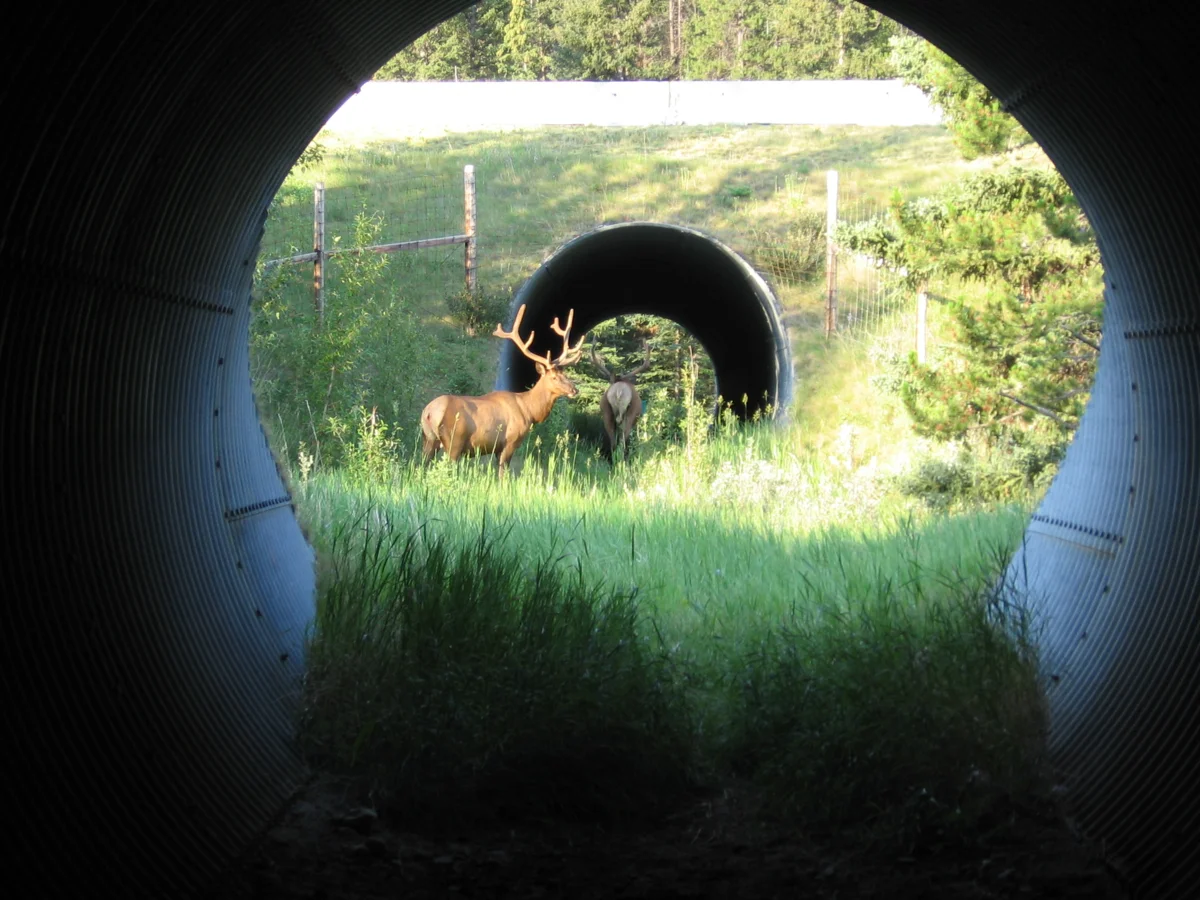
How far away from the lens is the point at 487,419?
14.4 metres

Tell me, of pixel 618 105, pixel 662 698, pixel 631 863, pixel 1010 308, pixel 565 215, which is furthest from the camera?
pixel 618 105

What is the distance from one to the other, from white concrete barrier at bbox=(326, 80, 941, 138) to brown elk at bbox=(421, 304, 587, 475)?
66.3 ft

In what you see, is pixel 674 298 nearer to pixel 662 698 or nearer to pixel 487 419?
pixel 487 419

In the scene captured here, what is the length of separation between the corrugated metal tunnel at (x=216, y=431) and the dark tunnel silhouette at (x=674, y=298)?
10.4 m

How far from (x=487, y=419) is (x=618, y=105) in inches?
1000

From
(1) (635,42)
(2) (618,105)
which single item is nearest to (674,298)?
(2) (618,105)

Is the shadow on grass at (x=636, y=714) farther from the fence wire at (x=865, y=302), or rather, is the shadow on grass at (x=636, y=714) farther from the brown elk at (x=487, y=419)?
the fence wire at (x=865, y=302)

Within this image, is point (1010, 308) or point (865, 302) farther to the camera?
point (865, 302)

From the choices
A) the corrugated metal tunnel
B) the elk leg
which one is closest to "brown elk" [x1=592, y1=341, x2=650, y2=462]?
the elk leg

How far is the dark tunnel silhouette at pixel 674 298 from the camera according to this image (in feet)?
57.4

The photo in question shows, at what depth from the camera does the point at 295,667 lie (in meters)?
5.79

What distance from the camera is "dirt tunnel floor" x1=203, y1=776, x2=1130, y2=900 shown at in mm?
4605

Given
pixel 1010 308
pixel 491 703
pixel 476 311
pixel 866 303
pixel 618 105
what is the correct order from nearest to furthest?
pixel 491 703, pixel 1010 308, pixel 476 311, pixel 866 303, pixel 618 105

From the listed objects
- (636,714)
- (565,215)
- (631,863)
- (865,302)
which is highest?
(565,215)
